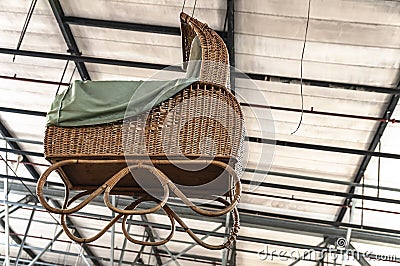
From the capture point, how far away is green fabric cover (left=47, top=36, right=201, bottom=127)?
7.68ft

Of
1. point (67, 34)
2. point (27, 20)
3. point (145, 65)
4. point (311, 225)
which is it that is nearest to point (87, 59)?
point (67, 34)

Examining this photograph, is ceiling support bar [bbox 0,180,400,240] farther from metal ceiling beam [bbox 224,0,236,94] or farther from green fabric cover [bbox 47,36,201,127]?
green fabric cover [bbox 47,36,201,127]

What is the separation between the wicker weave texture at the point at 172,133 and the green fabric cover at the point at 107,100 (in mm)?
31

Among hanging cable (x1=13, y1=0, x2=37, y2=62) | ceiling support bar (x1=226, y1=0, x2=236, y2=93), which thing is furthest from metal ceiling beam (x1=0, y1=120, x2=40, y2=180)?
ceiling support bar (x1=226, y1=0, x2=236, y2=93)

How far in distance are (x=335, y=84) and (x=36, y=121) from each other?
14.7 feet

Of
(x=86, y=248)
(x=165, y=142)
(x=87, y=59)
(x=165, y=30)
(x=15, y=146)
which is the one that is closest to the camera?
(x=165, y=142)

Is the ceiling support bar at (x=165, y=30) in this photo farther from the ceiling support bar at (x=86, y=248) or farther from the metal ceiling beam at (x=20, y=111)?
the ceiling support bar at (x=86, y=248)

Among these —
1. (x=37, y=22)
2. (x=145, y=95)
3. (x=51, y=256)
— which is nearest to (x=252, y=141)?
(x=37, y=22)

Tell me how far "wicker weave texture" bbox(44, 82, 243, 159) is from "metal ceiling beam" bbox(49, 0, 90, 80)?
3.48 m

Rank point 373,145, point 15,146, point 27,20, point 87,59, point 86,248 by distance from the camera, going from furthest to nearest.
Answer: point 86,248 < point 15,146 < point 373,145 < point 87,59 < point 27,20

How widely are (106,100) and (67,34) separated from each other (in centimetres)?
370

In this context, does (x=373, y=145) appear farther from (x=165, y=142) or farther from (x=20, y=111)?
(x=165, y=142)

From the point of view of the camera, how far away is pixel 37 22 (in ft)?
19.2

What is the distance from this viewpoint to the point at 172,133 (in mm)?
2299
